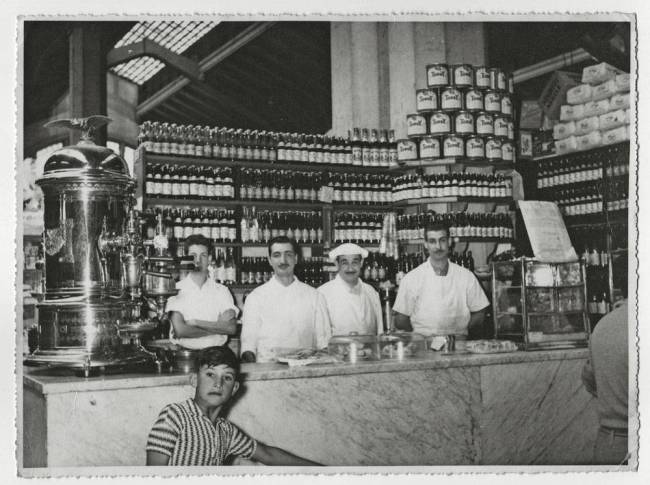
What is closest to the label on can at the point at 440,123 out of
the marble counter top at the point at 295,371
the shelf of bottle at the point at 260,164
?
the shelf of bottle at the point at 260,164

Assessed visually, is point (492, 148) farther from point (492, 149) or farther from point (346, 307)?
point (346, 307)

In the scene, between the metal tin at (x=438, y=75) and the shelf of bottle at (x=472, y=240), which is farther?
the shelf of bottle at (x=472, y=240)

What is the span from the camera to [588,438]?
315cm

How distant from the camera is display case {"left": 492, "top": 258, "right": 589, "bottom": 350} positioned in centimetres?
327

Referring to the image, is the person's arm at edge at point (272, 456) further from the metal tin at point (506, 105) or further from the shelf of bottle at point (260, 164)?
the metal tin at point (506, 105)

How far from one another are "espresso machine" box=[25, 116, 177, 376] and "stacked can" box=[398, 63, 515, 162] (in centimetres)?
307

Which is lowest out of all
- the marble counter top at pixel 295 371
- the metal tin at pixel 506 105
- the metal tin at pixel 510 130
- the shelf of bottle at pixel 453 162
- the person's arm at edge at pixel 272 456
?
the person's arm at edge at pixel 272 456

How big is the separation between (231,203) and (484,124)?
1984 millimetres

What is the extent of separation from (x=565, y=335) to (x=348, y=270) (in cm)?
146

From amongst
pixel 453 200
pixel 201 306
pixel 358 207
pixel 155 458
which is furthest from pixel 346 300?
pixel 155 458

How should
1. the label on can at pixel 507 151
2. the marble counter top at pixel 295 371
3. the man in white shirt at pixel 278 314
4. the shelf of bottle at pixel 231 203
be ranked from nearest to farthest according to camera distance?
the marble counter top at pixel 295 371 → the man in white shirt at pixel 278 314 → the shelf of bottle at pixel 231 203 → the label on can at pixel 507 151

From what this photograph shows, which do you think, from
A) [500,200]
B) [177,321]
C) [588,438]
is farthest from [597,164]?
[177,321]

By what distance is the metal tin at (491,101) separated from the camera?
5078 mm

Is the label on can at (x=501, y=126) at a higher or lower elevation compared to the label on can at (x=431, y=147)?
higher
